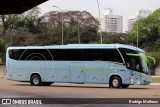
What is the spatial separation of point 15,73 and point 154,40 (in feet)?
239

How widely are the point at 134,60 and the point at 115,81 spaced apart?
6.12 feet

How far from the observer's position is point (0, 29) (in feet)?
292

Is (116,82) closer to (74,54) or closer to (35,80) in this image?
(74,54)

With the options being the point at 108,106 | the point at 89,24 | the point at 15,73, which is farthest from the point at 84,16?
the point at 108,106

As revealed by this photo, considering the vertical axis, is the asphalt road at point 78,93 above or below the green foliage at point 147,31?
below

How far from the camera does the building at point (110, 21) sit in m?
148

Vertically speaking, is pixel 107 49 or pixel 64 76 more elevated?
pixel 107 49

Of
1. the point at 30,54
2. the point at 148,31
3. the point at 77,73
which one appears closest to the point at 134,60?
the point at 77,73

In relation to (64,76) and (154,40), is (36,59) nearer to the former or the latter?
(64,76)

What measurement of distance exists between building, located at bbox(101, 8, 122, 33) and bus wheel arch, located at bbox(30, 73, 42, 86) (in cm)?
11442

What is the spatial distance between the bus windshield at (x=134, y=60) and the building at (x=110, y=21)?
383 ft

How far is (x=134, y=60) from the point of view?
28.3m

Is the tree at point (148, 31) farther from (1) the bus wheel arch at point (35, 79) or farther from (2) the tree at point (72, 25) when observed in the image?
(1) the bus wheel arch at point (35, 79)

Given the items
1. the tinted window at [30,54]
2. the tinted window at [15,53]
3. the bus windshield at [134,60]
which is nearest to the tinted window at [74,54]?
the tinted window at [30,54]
